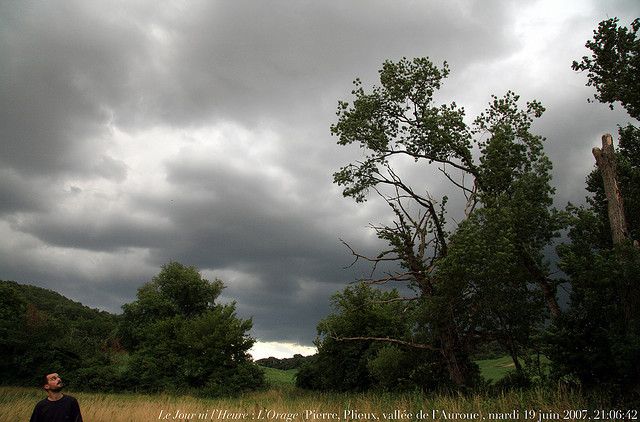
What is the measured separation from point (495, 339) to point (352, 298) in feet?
40.9

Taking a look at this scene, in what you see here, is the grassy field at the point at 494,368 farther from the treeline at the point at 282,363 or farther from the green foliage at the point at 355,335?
the treeline at the point at 282,363

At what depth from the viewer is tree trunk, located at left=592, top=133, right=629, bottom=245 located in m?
13.8

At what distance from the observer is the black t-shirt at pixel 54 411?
22.4ft

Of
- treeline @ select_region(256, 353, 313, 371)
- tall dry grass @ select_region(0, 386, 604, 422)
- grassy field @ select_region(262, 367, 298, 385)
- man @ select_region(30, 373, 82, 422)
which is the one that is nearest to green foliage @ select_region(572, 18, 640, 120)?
tall dry grass @ select_region(0, 386, 604, 422)

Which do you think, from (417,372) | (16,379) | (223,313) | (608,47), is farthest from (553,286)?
(16,379)

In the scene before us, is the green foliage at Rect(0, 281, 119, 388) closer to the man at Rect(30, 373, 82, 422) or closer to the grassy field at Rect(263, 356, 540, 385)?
the grassy field at Rect(263, 356, 540, 385)

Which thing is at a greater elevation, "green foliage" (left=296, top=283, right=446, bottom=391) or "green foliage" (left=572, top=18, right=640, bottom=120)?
Answer: "green foliage" (left=572, top=18, right=640, bottom=120)

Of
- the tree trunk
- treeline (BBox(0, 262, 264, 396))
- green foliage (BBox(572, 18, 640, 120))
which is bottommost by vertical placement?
treeline (BBox(0, 262, 264, 396))

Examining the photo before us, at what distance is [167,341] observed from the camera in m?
36.0

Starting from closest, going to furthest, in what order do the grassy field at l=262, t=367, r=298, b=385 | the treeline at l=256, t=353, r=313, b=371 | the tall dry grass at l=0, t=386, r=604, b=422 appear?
the tall dry grass at l=0, t=386, r=604, b=422 → the grassy field at l=262, t=367, r=298, b=385 → the treeline at l=256, t=353, r=313, b=371

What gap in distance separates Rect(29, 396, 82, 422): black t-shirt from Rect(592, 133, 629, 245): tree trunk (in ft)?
57.4

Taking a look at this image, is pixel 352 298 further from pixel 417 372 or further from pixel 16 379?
pixel 16 379

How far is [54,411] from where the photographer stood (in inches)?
271

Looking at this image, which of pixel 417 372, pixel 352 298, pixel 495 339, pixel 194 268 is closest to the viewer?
pixel 495 339
